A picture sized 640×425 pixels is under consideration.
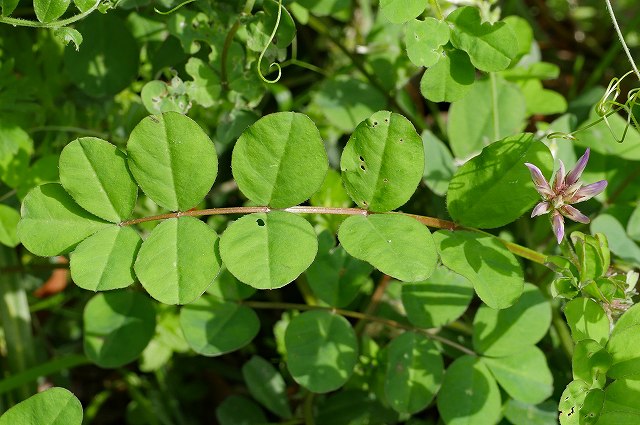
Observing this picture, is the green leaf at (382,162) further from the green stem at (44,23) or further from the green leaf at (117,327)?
the green leaf at (117,327)

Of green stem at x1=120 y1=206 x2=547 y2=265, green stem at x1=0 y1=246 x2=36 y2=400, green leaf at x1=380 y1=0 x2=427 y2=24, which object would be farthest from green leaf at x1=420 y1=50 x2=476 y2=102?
green stem at x1=0 y1=246 x2=36 y2=400

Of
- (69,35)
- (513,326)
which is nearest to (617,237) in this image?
(513,326)

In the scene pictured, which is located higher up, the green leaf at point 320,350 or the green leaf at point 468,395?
the green leaf at point 320,350

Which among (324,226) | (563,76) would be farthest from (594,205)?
(563,76)

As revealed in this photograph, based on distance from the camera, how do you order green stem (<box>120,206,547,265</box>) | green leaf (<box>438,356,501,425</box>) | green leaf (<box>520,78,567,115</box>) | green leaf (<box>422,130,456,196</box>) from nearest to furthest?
green stem (<box>120,206,547,265</box>) → green leaf (<box>438,356,501,425</box>) → green leaf (<box>422,130,456,196</box>) → green leaf (<box>520,78,567,115</box>)

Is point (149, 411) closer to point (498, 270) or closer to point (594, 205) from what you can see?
point (498, 270)

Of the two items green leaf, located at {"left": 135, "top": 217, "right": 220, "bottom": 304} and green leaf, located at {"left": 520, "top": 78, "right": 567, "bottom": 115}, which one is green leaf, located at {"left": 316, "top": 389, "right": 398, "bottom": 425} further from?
green leaf, located at {"left": 520, "top": 78, "right": 567, "bottom": 115}

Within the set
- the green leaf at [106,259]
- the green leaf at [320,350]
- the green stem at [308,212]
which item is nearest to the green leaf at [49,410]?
the green leaf at [106,259]
